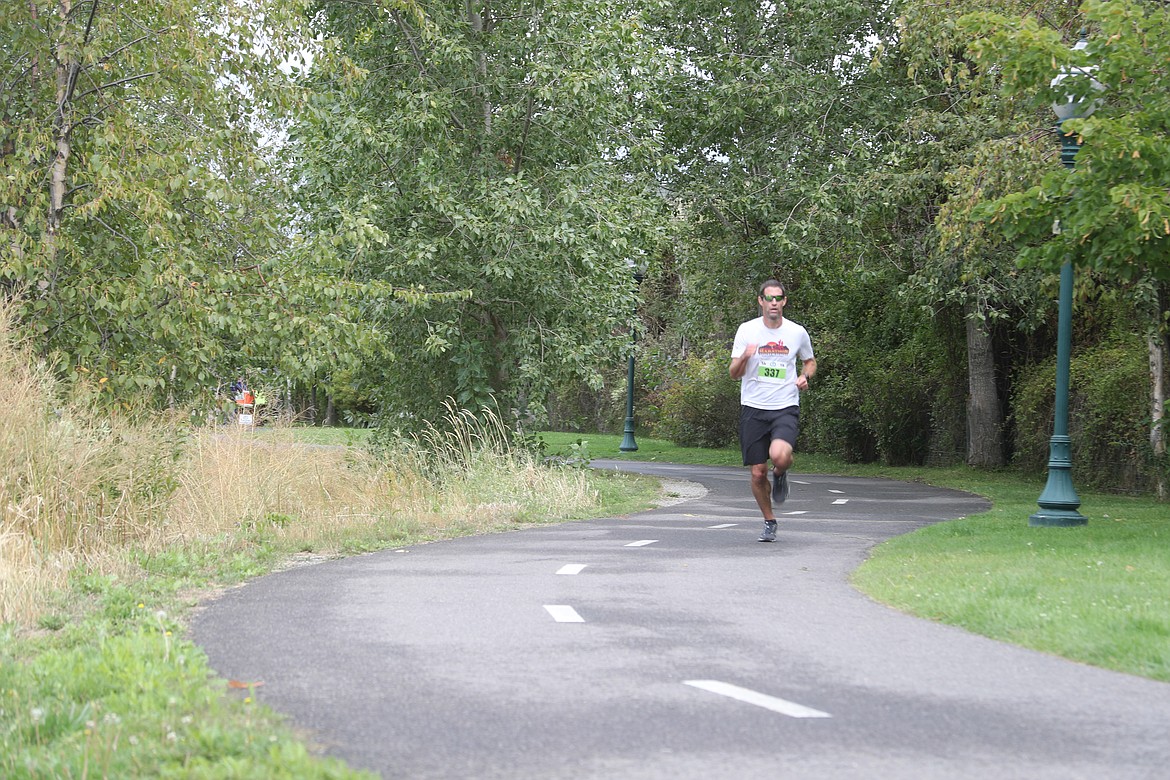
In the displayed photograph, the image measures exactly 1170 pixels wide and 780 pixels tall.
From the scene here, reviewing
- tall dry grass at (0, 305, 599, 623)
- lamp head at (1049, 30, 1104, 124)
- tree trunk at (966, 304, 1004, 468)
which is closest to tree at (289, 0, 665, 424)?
tall dry grass at (0, 305, 599, 623)

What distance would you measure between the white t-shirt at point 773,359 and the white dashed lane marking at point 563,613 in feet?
13.9

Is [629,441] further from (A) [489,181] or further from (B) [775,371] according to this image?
(B) [775,371]

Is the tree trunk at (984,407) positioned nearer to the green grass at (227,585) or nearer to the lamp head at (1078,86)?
the green grass at (227,585)

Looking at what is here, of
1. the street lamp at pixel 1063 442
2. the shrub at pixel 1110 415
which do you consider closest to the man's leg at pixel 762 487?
the street lamp at pixel 1063 442

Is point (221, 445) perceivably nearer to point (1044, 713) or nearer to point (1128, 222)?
point (1128, 222)

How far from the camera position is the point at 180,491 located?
12188mm

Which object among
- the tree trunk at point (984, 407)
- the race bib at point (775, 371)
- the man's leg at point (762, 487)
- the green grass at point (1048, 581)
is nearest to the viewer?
the green grass at point (1048, 581)

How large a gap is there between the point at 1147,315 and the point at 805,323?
1421 cm

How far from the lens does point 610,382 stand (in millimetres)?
47344

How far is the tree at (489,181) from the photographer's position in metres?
18.1

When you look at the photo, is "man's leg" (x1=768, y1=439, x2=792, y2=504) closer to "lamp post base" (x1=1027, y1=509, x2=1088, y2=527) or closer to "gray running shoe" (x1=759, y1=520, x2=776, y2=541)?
"gray running shoe" (x1=759, y1=520, x2=776, y2=541)

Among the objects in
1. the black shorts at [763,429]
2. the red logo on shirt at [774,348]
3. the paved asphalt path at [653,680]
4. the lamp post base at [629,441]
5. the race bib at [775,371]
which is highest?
the red logo on shirt at [774,348]

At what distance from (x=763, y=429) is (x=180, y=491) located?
17.0 ft

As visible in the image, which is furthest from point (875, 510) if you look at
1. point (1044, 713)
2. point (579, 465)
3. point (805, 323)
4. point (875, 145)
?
point (805, 323)
